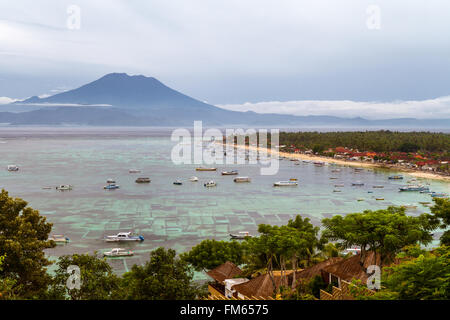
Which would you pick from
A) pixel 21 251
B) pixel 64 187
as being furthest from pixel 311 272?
pixel 64 187

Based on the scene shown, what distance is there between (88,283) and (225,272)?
6.68 m

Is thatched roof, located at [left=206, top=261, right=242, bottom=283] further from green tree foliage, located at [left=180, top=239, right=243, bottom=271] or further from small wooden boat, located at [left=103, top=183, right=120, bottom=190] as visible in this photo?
small wooden boat, located at [left=103, top=183, right=120, bottom=190]

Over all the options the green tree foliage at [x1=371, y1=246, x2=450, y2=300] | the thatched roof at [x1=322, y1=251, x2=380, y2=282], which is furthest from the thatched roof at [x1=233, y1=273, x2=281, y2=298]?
the green tree foliage at [x1=371, y1=246, x2=450, y2=300]

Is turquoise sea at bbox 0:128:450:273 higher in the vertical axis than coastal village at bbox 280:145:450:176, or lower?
lower

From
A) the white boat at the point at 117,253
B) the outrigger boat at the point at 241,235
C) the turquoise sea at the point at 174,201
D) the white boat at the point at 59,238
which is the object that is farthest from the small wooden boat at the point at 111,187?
the white boat at the point at 117,253

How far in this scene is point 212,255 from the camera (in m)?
17.3

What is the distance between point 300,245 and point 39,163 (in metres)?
68.1

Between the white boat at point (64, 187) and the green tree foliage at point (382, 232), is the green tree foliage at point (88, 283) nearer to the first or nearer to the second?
the green tree foliage at point (382, 232)

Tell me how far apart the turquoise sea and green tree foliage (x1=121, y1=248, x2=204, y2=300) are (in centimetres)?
999

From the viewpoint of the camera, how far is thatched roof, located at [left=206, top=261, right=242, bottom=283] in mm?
15850

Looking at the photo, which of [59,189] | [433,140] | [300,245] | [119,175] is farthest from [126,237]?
[433,140]

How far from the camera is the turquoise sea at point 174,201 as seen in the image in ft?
93.3

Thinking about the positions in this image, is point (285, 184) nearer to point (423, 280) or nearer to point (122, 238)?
A: point (122, 238)
